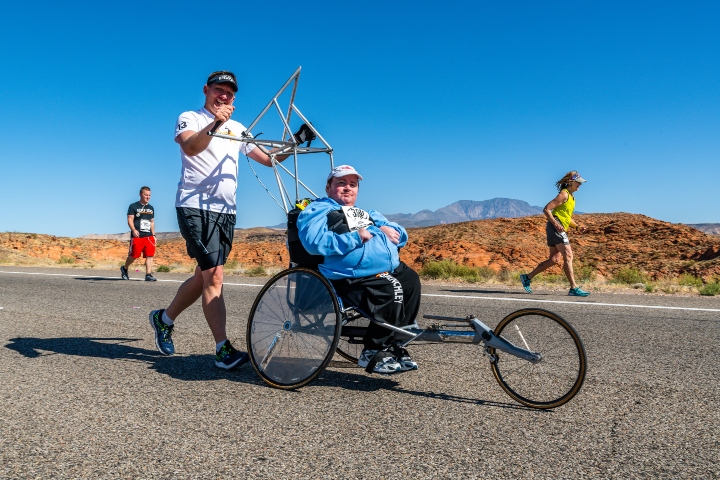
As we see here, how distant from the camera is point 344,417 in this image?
133 inches

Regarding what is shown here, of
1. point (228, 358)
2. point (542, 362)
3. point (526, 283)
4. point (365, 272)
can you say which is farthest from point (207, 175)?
point (526, 283)

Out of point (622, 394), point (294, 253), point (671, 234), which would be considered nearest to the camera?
point (622, 394)

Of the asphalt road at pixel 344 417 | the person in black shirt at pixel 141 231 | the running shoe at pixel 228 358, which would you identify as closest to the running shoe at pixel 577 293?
the asphalt road at pixel 344 417

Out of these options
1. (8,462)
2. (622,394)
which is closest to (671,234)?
(622,394)

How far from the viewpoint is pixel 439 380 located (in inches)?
166

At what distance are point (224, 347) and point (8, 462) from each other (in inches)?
74.2

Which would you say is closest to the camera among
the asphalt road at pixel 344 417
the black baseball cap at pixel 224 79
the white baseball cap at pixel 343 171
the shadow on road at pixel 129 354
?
the asphalt road at pixel 344 417

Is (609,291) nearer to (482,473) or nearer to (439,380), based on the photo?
(439,380)

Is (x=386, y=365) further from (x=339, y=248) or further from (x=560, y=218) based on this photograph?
(x=560, y=218)

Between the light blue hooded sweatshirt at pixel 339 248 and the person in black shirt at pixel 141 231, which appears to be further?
the person in black shirt at pixel 141 231

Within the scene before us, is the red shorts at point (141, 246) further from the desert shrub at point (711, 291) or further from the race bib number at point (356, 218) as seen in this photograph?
the desert shrub at point (711, 291)

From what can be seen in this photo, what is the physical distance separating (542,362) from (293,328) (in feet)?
5.09

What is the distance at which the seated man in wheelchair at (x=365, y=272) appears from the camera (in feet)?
13.0

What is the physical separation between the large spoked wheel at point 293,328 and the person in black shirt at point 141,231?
32.1 ft
